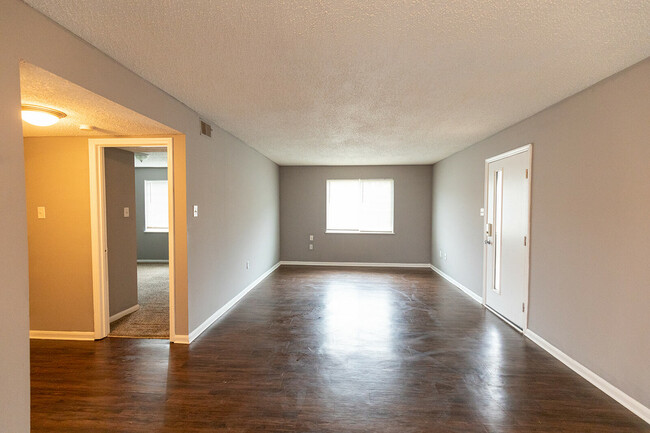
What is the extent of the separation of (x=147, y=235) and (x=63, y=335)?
4984 millimetres

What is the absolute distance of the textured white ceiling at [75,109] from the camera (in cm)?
183

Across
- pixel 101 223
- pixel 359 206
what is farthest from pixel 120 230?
pixel 359 206

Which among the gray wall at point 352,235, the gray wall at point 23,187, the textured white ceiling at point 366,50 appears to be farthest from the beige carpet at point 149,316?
the gray wall at point 352,235

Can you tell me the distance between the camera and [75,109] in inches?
92.8

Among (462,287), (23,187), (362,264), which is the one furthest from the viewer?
(362,264)

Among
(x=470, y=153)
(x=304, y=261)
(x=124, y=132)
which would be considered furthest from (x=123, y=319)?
(x=470, y=153)

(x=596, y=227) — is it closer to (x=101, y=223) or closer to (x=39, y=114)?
(x=39, y=114)

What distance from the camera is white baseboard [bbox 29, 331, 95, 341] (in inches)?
134

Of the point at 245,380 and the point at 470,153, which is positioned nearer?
the point at 245,380

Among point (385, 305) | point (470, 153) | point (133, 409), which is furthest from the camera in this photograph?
point (470, 153)

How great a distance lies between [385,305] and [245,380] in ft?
8.20

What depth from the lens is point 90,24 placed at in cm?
173

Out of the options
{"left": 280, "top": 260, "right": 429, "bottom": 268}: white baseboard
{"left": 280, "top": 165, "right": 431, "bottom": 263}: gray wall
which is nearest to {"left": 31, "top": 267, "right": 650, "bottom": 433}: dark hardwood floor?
{"left": 280, "top": 260, "right": 429, "bottom": 268}: white baseboard

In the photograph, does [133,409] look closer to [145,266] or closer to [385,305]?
[385,305]
